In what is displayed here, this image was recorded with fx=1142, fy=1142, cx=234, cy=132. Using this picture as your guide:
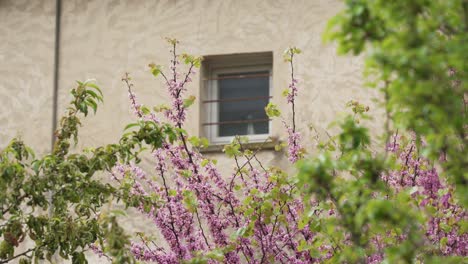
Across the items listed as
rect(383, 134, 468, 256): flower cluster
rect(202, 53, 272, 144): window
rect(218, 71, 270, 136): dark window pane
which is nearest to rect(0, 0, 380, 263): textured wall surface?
rect(202, 53, 272, 144): window

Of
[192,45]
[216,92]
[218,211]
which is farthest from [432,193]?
[192,45]

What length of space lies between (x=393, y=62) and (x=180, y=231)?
16.2ft

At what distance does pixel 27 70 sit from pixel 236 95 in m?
2.36

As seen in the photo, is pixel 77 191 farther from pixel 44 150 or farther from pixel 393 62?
pixel 44 150

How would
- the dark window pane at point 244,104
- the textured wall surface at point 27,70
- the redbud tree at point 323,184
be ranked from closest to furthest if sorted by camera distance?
the redbud tree at point 323,184
the dark window pane at point 244,104
the textured wall surface at point 27,70

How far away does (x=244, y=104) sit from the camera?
12180mm

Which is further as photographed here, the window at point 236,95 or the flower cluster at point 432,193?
the window at point 236,95

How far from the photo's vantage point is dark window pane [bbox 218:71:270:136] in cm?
1201

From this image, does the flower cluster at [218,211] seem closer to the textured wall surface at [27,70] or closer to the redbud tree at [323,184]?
the redbud tree at [323,184]

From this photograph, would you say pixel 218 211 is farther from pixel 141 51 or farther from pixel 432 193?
pixel 141 51

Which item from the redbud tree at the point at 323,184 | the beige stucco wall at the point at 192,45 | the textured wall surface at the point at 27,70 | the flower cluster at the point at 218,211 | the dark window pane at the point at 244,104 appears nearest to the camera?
the redbud tree at the point at 323,184

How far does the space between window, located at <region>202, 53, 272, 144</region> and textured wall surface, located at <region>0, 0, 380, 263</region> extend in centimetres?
23

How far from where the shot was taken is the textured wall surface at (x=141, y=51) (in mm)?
11625

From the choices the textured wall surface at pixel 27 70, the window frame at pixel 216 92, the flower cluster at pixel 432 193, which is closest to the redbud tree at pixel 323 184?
the flower cluster at pixel 432 193
